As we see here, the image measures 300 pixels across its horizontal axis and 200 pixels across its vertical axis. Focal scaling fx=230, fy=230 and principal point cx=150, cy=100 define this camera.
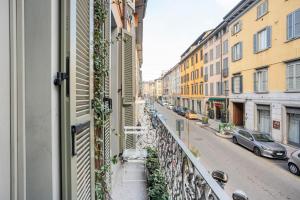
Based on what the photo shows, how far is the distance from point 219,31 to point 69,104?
94.3 ft

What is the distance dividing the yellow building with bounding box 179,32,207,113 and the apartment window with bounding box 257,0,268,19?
17128 millimetres

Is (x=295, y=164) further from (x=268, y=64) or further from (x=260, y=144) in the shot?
(x=268, y=64)

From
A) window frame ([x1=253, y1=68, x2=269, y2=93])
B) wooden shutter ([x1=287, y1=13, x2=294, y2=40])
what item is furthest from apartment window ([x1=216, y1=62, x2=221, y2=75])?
wooden shutter ([x1=287, y1=13, x2=294, y2=40])

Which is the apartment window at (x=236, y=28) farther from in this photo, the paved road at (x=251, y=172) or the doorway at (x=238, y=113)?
the paved road at (x=251, y=172)

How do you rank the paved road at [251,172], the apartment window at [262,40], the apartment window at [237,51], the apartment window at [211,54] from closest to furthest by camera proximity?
1. the paved road at [251,172]
2. the apartment window at [262,40]
3. the apartment window at [237,51]
4. the apartment window at [211,54]

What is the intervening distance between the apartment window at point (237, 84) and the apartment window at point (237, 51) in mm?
1845

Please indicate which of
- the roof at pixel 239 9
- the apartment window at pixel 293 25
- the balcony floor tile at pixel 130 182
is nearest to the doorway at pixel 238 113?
the roof at pixel 239 9

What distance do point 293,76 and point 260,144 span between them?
16.4ft

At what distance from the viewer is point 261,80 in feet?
59.7

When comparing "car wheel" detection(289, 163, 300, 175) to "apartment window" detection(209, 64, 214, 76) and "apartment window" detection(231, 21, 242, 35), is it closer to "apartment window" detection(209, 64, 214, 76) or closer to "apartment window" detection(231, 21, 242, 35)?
"apartment window" detection(231, 21, 242, 35)

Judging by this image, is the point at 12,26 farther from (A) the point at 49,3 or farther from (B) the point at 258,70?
(B) the point at 258,70

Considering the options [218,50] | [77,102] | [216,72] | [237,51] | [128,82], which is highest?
[218,50]

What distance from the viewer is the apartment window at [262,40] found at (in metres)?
16.7

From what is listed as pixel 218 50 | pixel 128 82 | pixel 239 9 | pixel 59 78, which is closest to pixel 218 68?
pixel 218 50
